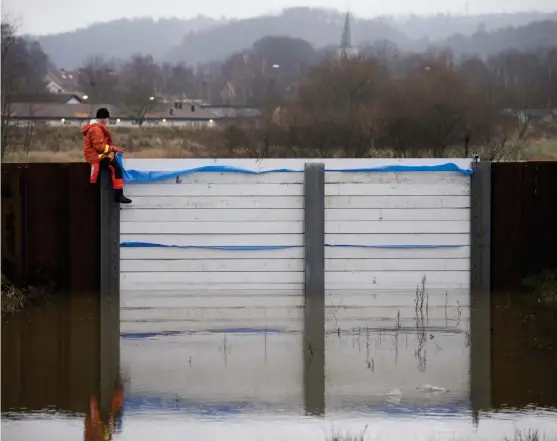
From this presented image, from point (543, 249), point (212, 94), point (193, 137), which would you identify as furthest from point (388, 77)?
point (543, 249)

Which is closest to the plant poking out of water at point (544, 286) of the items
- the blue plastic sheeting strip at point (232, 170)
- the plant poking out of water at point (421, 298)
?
the plant poking out of water at point (421, 298)

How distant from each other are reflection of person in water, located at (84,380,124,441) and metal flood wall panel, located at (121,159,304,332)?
13.8ft

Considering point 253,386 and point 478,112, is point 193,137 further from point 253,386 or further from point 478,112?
point 253,386

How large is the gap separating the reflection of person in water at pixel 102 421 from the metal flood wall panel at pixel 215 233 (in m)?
4.21

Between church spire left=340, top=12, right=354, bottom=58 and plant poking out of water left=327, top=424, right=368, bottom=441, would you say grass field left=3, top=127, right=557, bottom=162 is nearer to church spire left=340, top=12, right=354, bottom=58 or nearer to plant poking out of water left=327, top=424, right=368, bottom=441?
church spire left=340, top=12, right=354, bottom=58

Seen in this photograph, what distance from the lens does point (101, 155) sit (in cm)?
1195

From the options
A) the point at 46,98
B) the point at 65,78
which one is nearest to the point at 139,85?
the point at 65,78

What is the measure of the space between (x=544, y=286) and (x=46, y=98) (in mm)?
49361

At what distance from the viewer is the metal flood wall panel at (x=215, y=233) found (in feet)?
39.9

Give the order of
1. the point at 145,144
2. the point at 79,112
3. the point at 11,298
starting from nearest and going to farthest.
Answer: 1. the point at 11,298
2. the point at 145,144
3. the point at 79,112

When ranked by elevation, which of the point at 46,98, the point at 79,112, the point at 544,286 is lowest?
the point at 544,286

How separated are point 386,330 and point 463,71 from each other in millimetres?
49600

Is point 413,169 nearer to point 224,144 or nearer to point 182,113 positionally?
point 224,144

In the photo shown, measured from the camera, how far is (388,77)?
54031 mm
